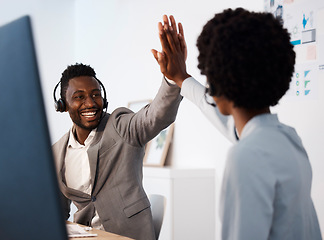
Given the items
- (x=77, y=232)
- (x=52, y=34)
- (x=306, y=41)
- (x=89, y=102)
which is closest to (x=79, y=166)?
(x=89, y=102)

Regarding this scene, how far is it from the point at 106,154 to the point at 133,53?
285cm

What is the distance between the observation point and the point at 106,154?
1.81m

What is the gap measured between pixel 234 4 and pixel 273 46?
2470 mm

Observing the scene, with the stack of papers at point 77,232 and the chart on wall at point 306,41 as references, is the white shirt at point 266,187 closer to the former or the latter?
the stack of papers at point 77,232

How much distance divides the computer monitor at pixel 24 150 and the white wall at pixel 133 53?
2.07 meters

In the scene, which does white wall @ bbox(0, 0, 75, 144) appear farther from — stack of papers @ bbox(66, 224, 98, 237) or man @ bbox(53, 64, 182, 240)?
stack of papers @ bbox(66, 224, 98, 237)

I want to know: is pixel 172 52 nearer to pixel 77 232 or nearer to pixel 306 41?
pixel 77 232

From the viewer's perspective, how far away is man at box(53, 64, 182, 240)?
1721mm

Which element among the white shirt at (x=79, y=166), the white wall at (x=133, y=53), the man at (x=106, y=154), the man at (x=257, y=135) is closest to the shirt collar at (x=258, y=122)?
the man at (x=257, y=135)

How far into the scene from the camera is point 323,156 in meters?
2.51

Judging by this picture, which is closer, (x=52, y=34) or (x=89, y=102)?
(x=89, y=102)

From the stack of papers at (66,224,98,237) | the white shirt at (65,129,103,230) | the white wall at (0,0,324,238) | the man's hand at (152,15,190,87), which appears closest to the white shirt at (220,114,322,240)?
the man's hand at (152,15,190,87)

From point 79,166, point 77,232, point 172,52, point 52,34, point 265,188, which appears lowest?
point 77,232

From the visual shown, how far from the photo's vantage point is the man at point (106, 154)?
5.65ft
